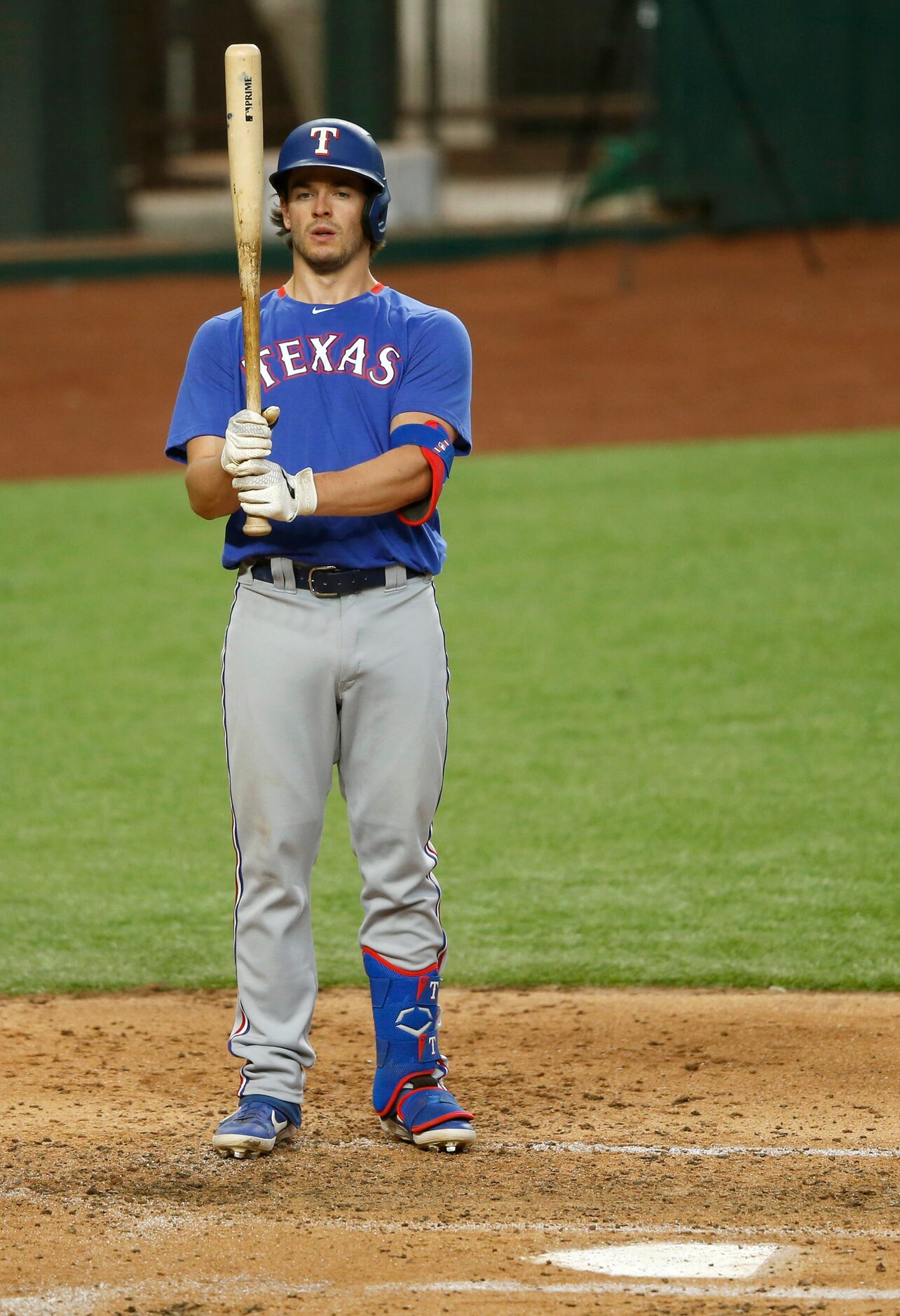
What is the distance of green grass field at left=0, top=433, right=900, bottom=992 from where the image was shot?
16.6 ft

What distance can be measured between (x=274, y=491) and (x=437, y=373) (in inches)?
19.2

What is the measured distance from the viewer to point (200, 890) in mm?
5488

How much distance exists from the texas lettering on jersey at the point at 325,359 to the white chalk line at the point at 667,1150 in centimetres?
154

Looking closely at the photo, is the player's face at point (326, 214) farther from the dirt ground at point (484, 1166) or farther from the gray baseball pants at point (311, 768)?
the dirt ground at point (484, 1166)

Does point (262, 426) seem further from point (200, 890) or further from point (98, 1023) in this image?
point (200, 890)

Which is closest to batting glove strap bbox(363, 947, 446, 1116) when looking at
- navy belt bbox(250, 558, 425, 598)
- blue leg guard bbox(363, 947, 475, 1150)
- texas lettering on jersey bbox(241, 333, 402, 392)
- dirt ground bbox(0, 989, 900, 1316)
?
blue leg guard bbox(363, 947, 475, 1150)

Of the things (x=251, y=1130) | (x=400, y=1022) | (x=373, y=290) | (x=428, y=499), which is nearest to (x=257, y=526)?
(x=428, y=499)

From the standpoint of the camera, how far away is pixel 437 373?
11.5 ft

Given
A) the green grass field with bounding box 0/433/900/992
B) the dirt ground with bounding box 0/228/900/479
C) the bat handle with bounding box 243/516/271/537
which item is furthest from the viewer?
the dirt ground with bounding box 0/228/900/479

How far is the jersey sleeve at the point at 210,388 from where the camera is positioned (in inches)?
137

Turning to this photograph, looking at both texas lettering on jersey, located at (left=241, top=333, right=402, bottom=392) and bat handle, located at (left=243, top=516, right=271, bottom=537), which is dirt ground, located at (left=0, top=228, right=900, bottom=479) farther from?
bat handle, located at (left=243, top=516, right=271, bottom=537)

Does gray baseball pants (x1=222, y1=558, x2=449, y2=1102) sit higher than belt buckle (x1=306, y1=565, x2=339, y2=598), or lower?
lower

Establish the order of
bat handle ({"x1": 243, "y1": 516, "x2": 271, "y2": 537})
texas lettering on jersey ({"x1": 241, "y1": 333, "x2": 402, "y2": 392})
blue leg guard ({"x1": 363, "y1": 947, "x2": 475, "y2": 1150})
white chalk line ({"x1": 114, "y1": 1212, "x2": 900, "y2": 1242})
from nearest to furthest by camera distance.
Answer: white chalk line ({"x1": 114, "y1": 1212, "x2": 900, "y2": 1242}) < bat handle ({"x1": 243, "y1": 516, "x2": 271, "y2": 537}) < texas lettering on jersey ({"x1": 241, "y1": 333, "x2": 402, "y2": 392}) < blue leg guard ({"x1": 363, "y1": 947, "x2": 475, "y2": 1150})

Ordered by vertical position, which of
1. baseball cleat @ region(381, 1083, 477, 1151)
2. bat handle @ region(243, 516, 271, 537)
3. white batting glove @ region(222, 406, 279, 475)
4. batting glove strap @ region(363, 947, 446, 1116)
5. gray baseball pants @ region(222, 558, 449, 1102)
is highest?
white batting glove @ region(222, 406, 279, 475)
